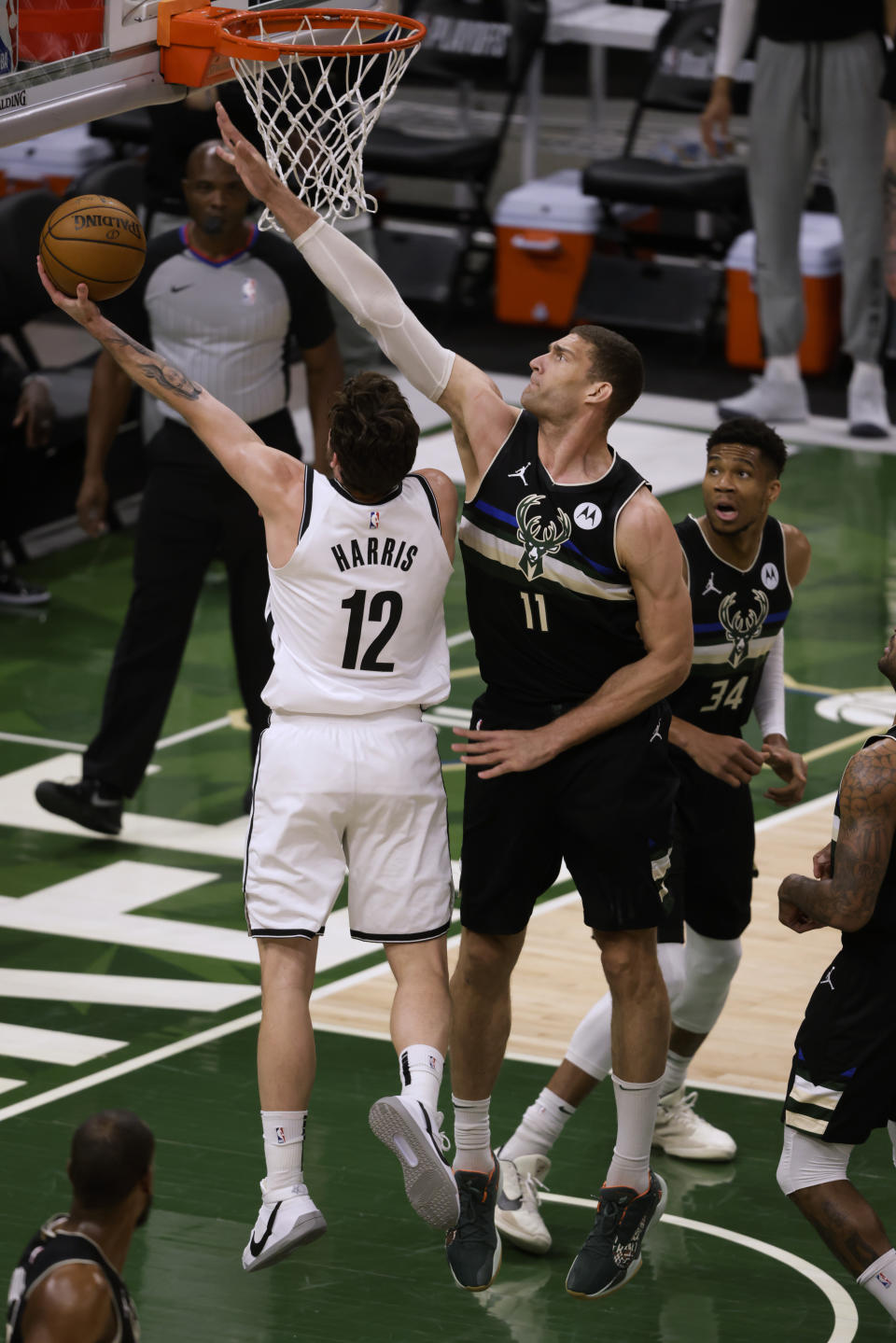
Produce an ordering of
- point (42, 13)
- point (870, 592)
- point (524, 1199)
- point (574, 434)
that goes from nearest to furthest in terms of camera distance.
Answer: point (574, 434) < point (524, 1199) < point (42, 13) < point (870, 592)

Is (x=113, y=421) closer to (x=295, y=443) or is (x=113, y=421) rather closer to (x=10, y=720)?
(x=295, y=443)

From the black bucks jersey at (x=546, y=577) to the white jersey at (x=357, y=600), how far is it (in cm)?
13

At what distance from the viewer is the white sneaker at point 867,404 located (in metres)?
13.7

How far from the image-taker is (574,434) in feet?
18.2

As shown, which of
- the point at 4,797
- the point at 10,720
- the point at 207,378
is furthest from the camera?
the point at 10,720

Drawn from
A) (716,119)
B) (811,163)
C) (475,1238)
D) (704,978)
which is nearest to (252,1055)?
(704,978)

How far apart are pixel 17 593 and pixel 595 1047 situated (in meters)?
5.94

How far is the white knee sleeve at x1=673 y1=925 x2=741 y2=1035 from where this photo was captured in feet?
21.1

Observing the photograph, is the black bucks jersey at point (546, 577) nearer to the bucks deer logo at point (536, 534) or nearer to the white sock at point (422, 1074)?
the bucks deer logo at point (536, 534)

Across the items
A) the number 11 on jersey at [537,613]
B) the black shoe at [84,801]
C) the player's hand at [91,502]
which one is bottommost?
the black shoe at [84,801]

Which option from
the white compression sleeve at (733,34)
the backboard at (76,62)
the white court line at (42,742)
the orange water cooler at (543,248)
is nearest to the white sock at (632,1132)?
the backboard at (76,62)

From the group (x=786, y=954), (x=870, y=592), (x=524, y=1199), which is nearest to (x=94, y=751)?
(x=786, y=954)

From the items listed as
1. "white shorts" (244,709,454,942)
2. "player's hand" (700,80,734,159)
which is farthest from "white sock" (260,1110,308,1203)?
"player's hand" (700,80,734,159)

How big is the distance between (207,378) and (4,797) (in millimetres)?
1853
